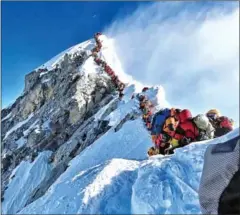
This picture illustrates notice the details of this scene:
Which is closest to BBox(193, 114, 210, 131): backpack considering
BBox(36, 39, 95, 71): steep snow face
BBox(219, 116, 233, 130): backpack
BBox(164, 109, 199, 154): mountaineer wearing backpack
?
BBox(164, 109, 199, 154): mountaineer wearing backpack

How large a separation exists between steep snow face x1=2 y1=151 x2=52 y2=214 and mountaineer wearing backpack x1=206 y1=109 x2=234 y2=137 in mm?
22609

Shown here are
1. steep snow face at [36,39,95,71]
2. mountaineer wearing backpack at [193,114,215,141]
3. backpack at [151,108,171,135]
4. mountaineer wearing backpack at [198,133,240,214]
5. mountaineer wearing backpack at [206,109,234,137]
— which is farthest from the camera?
steep snow face at [36,39,95,71]

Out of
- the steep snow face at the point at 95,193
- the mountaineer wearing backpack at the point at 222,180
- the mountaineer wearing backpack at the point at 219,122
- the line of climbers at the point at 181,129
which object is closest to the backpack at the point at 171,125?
the line of climbers at the point at 181,129

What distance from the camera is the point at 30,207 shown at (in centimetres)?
729

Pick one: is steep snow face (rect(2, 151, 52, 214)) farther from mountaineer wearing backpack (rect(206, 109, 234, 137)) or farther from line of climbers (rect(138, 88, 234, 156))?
line of climbers (rect(138, 88, 234, 156))

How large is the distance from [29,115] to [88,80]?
1422 cm

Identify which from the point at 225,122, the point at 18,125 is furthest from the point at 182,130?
the point at 18,125

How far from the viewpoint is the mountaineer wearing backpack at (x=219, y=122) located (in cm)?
1151

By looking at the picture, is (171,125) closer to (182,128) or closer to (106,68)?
(182,128)

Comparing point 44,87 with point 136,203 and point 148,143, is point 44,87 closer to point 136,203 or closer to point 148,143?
point 148,143

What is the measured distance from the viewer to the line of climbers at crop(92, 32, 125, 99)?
124 ft

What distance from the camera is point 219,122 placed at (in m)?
12.0

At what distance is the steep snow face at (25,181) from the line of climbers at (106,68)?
8.08 metres

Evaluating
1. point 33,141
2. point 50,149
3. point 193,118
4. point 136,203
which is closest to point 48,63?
point 33,141
